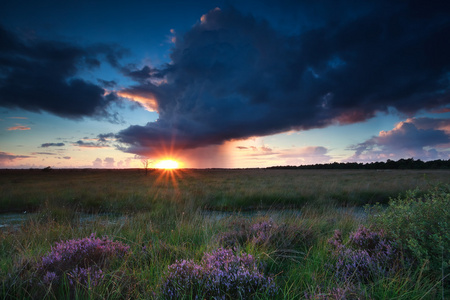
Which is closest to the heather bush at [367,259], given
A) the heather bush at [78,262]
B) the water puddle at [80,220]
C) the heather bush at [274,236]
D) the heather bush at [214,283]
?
the heather bush at [274,236]

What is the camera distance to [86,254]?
334 centimetres

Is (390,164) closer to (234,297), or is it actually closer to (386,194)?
(386,194)

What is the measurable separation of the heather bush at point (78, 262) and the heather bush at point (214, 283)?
0.92 meters

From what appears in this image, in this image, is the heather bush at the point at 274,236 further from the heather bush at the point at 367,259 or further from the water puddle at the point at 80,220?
the water puddle at the point at 80,220

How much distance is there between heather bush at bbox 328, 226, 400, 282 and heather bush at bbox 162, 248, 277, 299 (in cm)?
114

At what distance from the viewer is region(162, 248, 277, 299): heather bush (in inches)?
97.0

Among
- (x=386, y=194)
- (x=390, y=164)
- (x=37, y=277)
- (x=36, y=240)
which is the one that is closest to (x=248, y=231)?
(x=37, y=277)

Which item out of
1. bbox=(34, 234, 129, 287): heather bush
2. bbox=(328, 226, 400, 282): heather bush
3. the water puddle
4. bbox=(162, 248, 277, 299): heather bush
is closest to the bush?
bbox=(328, 226, 400, 282): heather bush

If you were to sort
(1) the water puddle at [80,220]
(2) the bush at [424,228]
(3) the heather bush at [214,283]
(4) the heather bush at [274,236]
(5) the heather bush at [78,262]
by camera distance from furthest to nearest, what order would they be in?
(1) the water puddle at [80,220] < (4) the heather bush at [274,236] < (2) the bush at [424,228] < (5) the heather bush at [78,262] < (3) the heather bush at [214,283]

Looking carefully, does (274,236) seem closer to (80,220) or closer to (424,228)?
(424,228)

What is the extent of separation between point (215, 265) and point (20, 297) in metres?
2.21

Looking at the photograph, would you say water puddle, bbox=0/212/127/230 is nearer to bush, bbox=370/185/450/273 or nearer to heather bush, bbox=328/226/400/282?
heather bush, bbox=328/226/400/282

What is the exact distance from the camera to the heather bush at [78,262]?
2754 mm

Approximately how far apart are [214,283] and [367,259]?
6.99 ft
